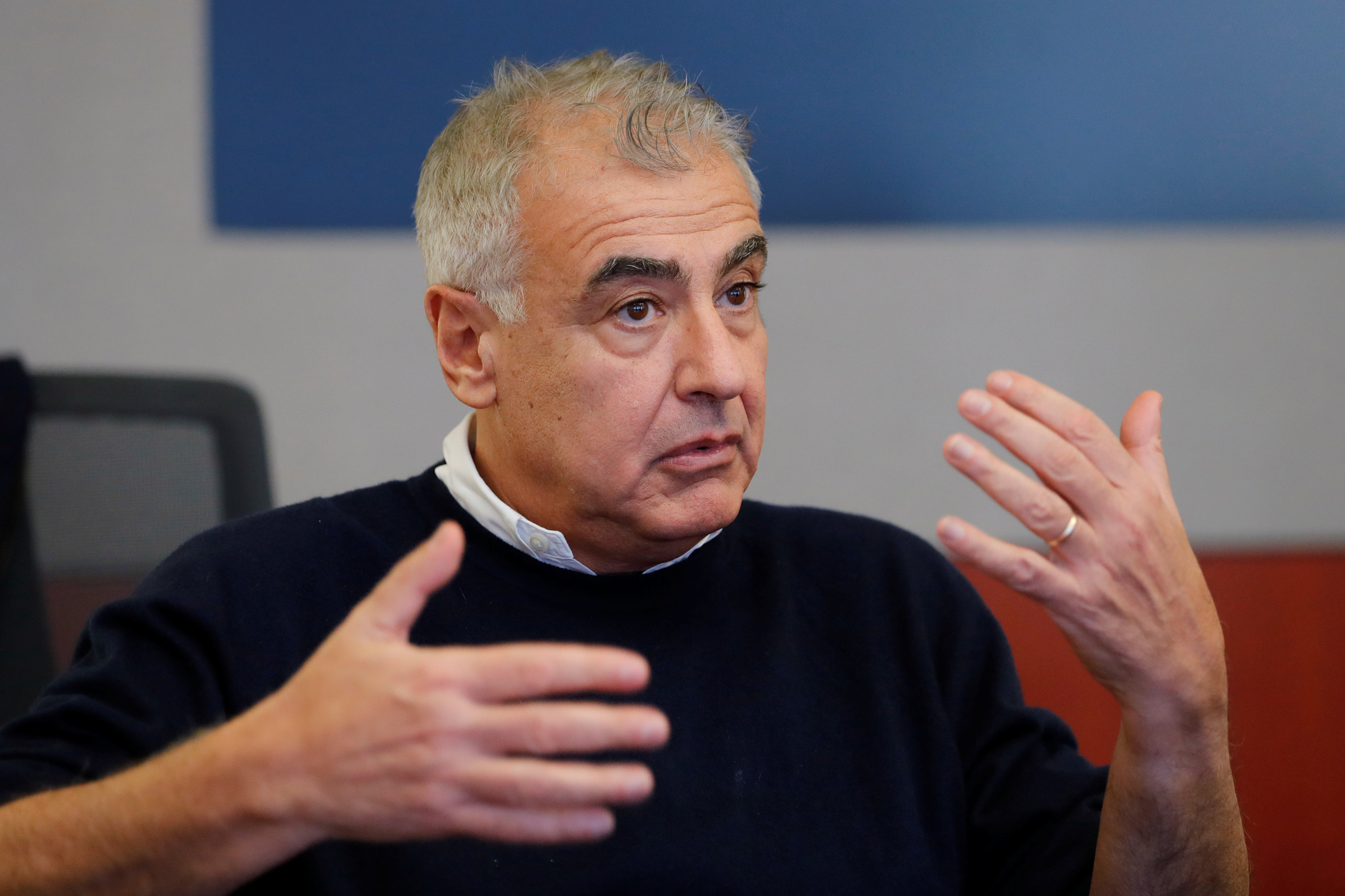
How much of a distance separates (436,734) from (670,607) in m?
0.58

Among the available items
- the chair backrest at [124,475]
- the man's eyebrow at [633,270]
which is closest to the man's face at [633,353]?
the man's eyebrow at [633,270]

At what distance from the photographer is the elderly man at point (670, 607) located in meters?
0.85

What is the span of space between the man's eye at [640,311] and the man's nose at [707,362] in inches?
1.6

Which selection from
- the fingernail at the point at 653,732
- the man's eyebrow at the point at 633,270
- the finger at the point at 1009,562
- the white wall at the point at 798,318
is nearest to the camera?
the fingernail at the point at 653,732

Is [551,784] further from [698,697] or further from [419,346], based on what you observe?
[419,346]

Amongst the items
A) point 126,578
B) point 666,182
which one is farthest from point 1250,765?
point 126,578

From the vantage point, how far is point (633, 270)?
1.13 meters

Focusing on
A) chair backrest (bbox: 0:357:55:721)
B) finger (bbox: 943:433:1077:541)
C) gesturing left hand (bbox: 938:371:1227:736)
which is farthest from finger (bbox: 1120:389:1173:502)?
chair backrest (bbox: 0:357:55:721)

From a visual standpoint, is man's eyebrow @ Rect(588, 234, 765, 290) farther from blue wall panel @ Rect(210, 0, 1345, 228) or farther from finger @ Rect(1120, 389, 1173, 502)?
blue wall panel @ Rect(210, 0, 1345, 228)

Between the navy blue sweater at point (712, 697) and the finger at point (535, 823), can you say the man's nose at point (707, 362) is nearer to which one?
the navy blue sweater at point (712, 697)

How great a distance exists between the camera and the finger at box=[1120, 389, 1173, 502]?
35.5 inches

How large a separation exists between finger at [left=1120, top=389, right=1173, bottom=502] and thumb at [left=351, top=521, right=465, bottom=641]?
563mm

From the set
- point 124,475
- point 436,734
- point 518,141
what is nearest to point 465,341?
point 518,141

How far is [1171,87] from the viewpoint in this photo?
6.28 feet
